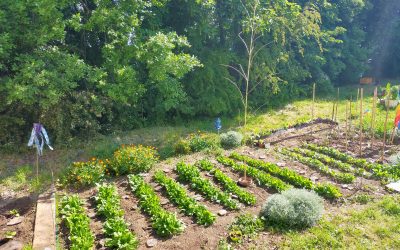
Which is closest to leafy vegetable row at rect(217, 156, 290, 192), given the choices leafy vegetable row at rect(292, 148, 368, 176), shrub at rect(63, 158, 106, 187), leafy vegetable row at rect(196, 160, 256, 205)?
leafy vegetable row at rect(196, 160, 256, 205)

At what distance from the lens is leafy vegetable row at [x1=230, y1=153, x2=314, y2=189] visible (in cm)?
632

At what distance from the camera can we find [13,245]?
4.58m

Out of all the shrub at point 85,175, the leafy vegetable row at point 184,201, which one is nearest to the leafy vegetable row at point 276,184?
the leafy vegetable row at point 184,201

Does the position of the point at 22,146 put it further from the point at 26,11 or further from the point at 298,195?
the point at 298,195

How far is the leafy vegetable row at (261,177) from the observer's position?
620cm

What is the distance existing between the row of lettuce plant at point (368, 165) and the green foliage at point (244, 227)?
3276 millimetres

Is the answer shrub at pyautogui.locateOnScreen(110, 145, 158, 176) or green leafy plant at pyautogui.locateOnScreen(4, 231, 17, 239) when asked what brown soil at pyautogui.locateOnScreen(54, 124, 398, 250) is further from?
green leafy plant at pyautogui.locateOnScreen(4, 231, 17, 239)

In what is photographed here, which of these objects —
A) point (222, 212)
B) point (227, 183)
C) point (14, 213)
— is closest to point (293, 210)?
point (222, 212)

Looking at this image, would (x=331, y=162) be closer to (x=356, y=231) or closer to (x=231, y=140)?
(x=231, y=140)

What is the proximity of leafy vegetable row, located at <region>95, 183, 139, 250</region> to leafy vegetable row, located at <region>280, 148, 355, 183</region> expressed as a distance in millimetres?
4330

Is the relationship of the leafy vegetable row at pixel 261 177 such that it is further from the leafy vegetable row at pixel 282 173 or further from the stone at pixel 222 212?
the stone at pixel 222 212

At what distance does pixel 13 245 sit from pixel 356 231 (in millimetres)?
→ 4948

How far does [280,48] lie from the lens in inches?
559

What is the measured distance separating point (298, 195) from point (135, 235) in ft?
8.47
